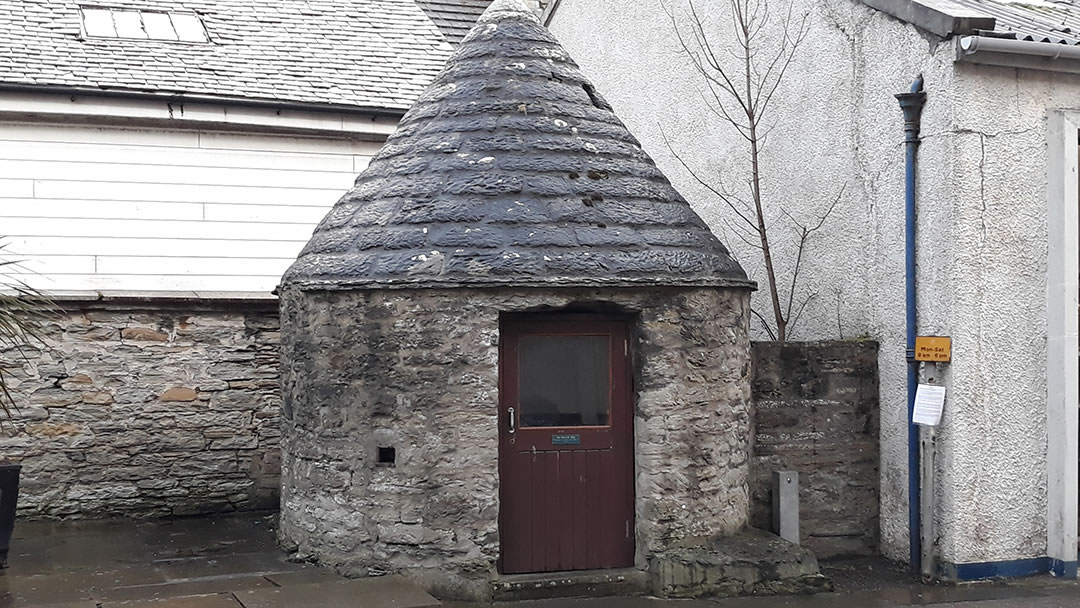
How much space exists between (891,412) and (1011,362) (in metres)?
1.02

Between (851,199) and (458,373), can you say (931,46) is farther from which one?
(458,373)

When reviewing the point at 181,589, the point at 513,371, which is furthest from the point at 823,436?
the point at 181,589

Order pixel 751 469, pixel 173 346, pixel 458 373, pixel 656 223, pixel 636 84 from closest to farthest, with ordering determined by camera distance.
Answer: pixel 458 373, pixel 656 223, pixel 751 469, pixel 173 346, pixel 636 84

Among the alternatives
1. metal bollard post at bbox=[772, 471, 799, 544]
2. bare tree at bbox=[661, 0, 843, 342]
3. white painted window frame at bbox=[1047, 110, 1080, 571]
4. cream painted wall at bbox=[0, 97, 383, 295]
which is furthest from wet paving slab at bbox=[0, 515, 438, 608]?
white painted window frame at bbox=[1047, 110, 1080, 571]

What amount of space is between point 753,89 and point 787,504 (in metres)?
4.14

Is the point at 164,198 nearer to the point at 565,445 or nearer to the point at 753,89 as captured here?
the point at 565,445

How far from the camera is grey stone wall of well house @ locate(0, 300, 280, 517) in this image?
10578mm

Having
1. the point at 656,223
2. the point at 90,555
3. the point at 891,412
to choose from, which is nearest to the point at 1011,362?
the point at 891,412

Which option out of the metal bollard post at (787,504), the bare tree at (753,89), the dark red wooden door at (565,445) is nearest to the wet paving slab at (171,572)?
the dark red wooden door at (565,445)

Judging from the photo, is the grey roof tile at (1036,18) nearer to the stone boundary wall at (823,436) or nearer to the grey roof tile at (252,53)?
the stone boundary wall at (823,436)

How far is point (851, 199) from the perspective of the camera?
9.95 metres

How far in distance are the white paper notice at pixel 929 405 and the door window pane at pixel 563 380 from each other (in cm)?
234

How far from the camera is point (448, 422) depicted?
8070 mm

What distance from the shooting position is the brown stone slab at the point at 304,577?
7.99 m
